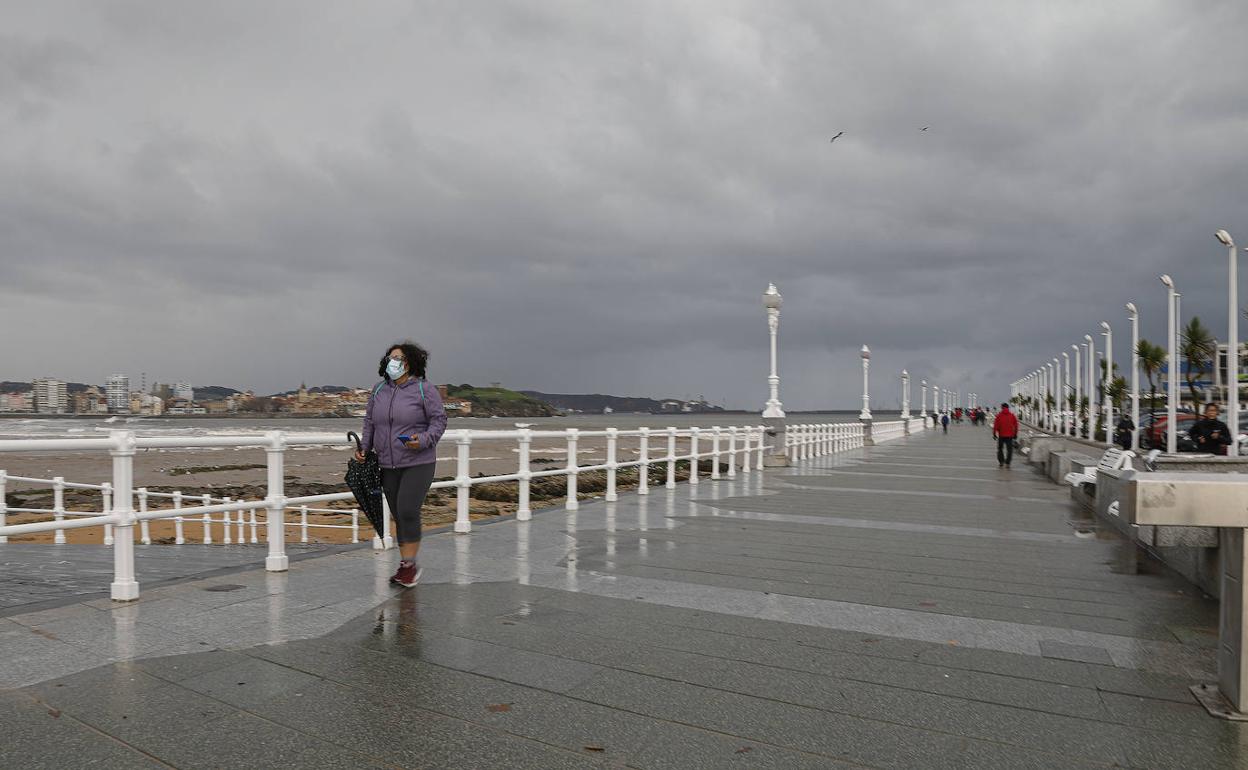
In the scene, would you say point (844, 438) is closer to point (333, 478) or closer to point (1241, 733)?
point (333, 478)

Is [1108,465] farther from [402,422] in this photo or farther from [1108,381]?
[1108,381]

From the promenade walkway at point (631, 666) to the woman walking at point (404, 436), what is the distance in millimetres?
466

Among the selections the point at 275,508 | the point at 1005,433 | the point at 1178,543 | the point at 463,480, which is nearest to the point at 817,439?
the point at 1005,433

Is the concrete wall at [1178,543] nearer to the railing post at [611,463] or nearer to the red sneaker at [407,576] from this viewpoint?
the red sneaker at [407,576]

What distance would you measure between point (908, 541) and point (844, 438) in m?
25.8

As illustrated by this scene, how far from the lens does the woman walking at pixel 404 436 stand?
20.9 ft

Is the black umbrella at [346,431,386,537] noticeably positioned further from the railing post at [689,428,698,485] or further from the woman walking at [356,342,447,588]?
the railing post at [689,428,698,485]

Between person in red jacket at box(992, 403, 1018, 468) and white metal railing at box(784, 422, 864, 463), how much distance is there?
5232mm

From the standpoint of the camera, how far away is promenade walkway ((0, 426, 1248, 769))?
3.40 meters

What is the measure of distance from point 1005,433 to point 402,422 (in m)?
21.1

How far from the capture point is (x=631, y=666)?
4.47 m

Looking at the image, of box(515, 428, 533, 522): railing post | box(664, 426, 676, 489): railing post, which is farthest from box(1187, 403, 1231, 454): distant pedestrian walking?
box(515, 428, 533, 522): railing post

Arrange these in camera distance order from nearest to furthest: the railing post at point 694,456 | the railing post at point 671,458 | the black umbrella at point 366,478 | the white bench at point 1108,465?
the black umbrella at point 366,478
the white bench at point 1108,465
the railing post at point 671,458
the railing post at point 694,456

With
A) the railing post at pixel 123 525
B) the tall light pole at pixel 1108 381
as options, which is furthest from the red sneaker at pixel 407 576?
the tall light pole at pixel 1108 381
